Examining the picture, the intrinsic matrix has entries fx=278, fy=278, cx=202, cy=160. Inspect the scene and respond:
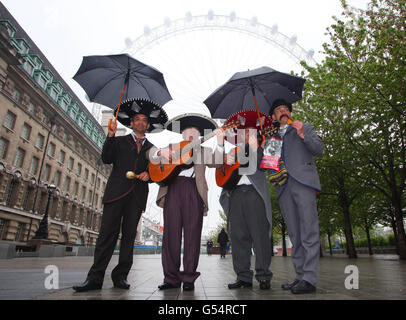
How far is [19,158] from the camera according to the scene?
29219 millimetres

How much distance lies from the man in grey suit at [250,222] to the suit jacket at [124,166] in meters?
1.41

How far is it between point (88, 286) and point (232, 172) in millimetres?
2555

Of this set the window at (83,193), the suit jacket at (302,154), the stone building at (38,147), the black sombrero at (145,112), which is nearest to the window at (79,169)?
the stone building at (38,147)

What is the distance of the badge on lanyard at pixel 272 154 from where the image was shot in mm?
4281

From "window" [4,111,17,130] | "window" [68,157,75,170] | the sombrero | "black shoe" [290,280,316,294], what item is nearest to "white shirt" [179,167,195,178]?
the sombrero

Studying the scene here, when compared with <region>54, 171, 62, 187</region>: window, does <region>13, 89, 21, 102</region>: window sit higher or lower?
higher

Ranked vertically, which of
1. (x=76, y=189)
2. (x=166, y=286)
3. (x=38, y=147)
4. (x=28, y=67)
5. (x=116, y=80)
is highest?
(x=28, y=67)

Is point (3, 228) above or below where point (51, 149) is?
below

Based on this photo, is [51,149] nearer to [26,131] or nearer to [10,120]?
[26,131]

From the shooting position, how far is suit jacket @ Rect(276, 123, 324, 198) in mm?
4069

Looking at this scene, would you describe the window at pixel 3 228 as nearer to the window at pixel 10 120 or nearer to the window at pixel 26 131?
the window at pixel 26 131

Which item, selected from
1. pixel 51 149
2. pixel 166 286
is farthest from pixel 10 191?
pixel 166 286

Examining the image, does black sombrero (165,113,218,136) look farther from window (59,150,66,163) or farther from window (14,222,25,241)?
window (59,150,66,163)

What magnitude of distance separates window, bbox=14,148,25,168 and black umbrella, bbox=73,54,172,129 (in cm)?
2867
